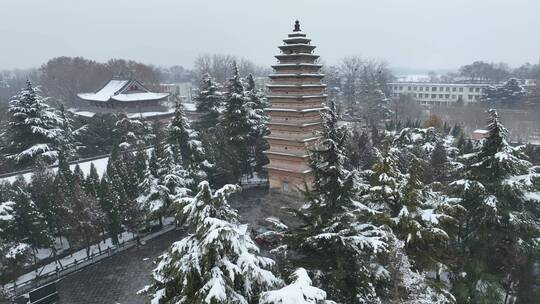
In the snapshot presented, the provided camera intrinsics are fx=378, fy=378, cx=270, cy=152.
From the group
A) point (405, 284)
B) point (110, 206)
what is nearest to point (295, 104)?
point (110, 206)

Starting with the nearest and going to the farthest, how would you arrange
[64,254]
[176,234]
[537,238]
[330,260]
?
[330,260], [537,238], [64,254], [176,234]

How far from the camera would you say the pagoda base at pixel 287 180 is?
74.4ft

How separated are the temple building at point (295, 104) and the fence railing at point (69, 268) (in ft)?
32.1

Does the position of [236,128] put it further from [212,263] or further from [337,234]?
[212,263]

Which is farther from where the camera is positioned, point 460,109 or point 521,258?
point 460,109

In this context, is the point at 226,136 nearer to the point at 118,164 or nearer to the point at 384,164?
the point at 118,164

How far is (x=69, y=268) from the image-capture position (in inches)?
757

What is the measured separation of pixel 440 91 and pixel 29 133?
81.3 m

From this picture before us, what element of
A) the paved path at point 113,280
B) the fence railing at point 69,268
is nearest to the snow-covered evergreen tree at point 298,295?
the paved path at point 113,280

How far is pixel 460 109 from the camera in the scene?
5666 cm

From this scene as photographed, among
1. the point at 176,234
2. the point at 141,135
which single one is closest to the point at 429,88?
the point at 141,135

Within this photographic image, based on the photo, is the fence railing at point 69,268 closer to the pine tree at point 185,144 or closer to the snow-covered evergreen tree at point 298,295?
the pine tree at point 185,144

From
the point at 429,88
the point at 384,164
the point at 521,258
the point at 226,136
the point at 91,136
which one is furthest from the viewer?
the point at 429,88

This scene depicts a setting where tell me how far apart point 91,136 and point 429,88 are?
76053mm
